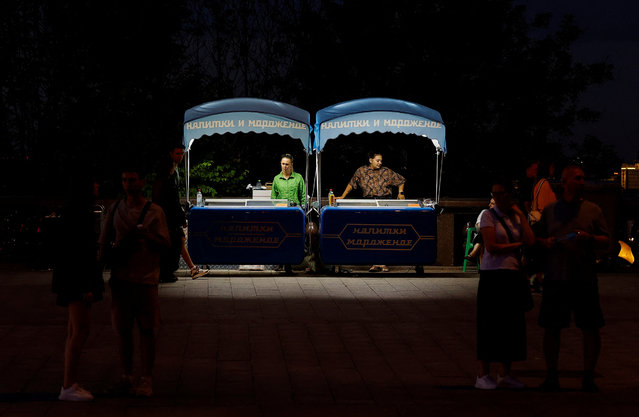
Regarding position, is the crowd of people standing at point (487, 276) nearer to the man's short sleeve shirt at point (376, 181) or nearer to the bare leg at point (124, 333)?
the bare leg at point (124, 333)

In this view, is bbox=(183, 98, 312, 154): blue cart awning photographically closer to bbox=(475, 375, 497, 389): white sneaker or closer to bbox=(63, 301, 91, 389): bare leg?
bbox=(475, 375, 497, 389): white sneaker

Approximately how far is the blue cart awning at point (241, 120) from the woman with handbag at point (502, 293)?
8050mm

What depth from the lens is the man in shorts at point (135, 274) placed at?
7.09 meters

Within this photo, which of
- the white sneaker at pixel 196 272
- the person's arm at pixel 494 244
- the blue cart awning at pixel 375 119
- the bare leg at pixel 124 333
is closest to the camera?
the bare leg at pixel 124 333

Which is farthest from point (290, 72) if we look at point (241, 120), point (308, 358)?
point (308, 358)

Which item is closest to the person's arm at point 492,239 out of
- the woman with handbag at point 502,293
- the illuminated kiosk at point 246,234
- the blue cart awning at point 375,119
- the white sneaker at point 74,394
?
the woman with handbag at point 502,293

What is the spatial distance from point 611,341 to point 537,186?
136 inches

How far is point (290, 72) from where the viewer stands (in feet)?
75.6

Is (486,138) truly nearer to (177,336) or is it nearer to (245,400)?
(177,336)

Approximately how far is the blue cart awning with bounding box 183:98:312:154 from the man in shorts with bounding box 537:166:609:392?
26.9 ft

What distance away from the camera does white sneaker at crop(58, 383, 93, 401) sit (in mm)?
6871

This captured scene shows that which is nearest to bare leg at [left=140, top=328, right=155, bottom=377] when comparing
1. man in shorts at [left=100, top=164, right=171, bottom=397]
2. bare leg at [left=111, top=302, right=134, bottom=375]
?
man in shorts at [left=100, top=164, right=171, bottom=397]

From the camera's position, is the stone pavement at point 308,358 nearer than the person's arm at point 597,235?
Yes

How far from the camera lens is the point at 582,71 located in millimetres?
25875
